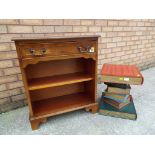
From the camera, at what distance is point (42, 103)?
148cm

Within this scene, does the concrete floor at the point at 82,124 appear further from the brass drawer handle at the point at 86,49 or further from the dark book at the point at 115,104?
the brass drawer handle at the point at 86,49

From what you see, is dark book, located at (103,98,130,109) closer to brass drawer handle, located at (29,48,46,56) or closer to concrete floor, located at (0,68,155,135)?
concrete floor, located at (0,68,155,135)

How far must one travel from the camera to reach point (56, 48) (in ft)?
3.70

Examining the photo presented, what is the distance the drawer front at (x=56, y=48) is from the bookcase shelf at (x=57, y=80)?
292mm

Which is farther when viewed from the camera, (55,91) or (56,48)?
(55,91)

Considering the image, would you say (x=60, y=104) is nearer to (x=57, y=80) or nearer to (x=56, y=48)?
(x=57, y=80)

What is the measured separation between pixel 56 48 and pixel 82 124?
31.8 inches

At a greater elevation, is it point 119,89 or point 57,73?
point 57,73

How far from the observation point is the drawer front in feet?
3.47

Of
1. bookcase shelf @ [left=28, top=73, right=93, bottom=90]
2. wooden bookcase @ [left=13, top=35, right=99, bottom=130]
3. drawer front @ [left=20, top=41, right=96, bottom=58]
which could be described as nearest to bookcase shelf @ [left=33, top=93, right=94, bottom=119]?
wooden bookcase @ [left=13, top=35, right=99, bottom=130]

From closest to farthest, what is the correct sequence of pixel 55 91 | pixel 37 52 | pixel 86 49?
1. pixel 37 52
2. pixel 86 49
3. pixel 55 91

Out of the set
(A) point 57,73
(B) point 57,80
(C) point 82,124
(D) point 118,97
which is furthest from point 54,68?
(D) point 118,97
